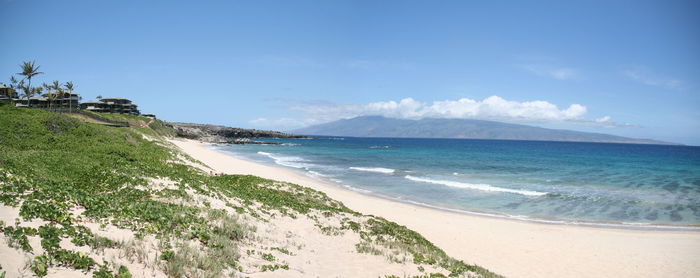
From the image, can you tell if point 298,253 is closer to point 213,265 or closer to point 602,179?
point 213,265

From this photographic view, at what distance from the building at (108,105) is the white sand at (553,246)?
285 feet

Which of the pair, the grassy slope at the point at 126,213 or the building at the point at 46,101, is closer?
the grassy slope at the point at 126,213

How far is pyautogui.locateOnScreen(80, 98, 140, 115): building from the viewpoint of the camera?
83250mm

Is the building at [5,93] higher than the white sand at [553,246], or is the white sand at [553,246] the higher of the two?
the building at [5,93]

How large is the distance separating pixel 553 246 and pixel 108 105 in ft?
A: 324

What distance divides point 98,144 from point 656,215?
1588 inches

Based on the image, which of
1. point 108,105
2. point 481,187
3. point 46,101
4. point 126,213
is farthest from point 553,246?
point 108,105

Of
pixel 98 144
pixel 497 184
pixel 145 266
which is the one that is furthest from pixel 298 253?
pixel 497 184

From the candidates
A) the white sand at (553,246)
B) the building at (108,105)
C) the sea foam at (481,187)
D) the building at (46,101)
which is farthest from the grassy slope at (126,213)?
the building at (108,105)

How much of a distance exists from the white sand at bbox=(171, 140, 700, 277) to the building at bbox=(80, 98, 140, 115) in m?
86.8

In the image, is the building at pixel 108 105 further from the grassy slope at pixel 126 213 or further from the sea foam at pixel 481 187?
the sea foam at pixel 481 187

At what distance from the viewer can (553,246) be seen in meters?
17.6

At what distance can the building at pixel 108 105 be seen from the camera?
83250mm

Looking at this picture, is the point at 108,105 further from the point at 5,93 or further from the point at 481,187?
the point at 481,187
